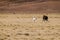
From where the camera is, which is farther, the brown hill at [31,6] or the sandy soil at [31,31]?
the brown hill at [31,6]

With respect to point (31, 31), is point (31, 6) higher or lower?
lower

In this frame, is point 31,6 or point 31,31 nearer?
point 31,31

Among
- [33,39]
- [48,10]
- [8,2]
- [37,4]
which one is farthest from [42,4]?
[33,39]

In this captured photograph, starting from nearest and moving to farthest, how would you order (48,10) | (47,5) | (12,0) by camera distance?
(48,10) < (47,5) < (12,0)

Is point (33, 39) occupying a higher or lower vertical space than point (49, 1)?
higher

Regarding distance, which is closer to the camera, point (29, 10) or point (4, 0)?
point (29, 10)

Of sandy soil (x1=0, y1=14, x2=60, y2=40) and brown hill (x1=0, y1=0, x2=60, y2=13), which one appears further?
brown hill (x1=0, y1=0, x2=60, y2=13)

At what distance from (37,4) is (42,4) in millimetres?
1244

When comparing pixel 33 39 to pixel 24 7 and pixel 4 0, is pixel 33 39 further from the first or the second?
pixel 4 0

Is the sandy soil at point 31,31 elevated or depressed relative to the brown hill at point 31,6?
elevated

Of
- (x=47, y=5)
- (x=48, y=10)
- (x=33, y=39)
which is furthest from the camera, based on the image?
(x=47, y=5)

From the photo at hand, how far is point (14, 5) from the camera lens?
54.5 metres

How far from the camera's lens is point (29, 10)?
166ft

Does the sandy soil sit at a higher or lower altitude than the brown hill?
higher
